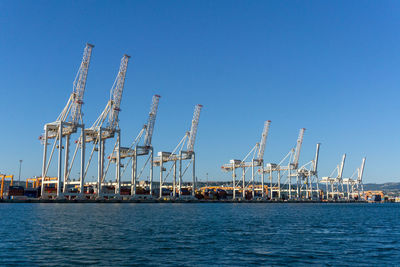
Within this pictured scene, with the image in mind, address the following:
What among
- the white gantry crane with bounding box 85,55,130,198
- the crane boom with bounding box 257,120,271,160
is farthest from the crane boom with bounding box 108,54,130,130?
the crane boom with bounding box 257,120,271,160

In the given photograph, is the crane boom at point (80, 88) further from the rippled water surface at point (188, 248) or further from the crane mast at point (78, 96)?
the rippled water surface at point (188, 248)

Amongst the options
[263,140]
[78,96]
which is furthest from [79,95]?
[263,140]

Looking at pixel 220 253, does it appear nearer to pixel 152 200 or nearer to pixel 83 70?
pixel 83 70

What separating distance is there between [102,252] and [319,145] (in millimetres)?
177060

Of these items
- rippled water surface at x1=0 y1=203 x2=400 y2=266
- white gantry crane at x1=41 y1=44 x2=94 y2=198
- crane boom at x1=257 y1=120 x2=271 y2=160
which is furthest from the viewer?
crane boom at x1=257 y1=120 x2=271 y2=160

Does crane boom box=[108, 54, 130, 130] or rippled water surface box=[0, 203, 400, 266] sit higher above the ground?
crane boom box=[108, 54, 130, 130]

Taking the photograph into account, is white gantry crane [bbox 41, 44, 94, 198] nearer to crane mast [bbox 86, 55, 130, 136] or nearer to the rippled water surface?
crane mast [bbox 86, 55, 130, 136]

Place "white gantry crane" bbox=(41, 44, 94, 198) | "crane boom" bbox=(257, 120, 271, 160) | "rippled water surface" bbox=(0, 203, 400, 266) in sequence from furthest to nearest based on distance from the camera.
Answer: "crane boom" bbox=(257, 120, 271, 160), "white gantry crane" bbox=(41, 44, 94, 198), "rippled water surface" bbox=(0, 203, 400, 266)

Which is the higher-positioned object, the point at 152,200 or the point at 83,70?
the point at 83,70

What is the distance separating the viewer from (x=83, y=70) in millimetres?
105125

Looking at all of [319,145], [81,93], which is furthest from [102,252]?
[319,145]

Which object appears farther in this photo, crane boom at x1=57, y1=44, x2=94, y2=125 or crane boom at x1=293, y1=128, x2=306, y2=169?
crane boom at x1=293, y1=128, x2=306, y2=169

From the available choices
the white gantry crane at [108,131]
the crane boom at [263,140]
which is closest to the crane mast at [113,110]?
the white gantry crane at [108,131]

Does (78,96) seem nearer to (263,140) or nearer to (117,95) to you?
(117,95)
